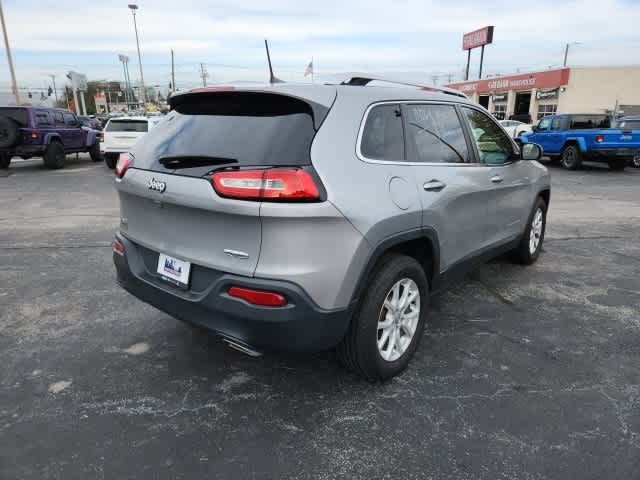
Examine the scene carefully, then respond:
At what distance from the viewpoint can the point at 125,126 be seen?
14117 mm

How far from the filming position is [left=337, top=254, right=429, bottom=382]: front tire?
8.77 feet

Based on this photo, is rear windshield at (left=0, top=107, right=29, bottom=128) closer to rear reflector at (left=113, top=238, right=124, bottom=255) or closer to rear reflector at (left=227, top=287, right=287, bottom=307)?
rear reflector at (left=113, top=238, right=124, bottom=255)

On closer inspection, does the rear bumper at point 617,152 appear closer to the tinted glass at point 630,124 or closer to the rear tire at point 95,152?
the tinted glass at point 630,124

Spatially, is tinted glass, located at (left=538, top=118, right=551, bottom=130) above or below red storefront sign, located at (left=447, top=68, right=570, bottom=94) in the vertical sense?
below

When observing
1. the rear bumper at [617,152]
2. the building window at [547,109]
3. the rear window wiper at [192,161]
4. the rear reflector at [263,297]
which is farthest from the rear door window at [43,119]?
the building window at [547,109]

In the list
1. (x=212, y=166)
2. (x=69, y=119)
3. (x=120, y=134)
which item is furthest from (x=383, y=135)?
(x=69, y=119)

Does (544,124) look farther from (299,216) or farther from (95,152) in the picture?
(299,216)

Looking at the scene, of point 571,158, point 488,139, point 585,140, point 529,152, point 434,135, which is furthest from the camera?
point 571,158

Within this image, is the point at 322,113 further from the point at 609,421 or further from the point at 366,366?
the point at 609,421

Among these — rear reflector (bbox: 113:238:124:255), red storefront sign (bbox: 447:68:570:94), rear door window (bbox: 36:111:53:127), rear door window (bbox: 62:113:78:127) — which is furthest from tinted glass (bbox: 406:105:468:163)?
red storefront sign (bbox: 447:68:570:94)

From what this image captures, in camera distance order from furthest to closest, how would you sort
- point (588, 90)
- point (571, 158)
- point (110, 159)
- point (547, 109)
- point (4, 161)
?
1. point (547, 109)
2. point (588, 90)
3. point (571, 158)
4. point (110, 159)
5. point (4, 161)

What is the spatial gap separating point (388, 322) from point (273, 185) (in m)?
1.19

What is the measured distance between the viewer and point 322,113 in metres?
2.49

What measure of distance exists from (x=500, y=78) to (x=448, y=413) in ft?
156
